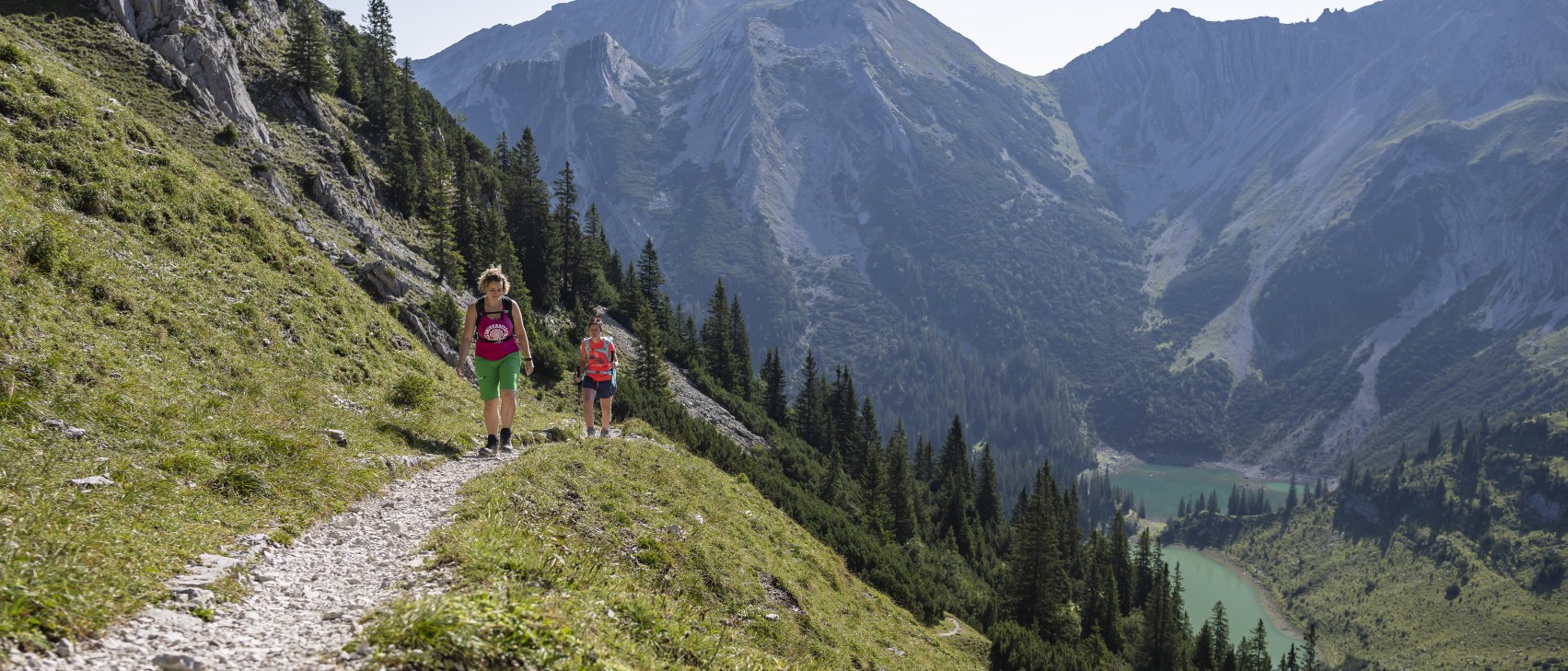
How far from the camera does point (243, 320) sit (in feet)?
62.1

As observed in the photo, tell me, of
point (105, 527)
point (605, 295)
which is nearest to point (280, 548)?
point (105, 527)

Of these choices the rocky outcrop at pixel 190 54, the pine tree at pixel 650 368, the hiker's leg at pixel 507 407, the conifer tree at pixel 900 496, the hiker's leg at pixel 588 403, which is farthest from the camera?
the conifer tree at pixel 900 496

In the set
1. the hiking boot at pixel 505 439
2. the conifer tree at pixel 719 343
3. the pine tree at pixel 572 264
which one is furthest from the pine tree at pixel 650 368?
the hiking boot at pixel 505 439

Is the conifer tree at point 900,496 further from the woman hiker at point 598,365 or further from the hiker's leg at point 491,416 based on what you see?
the hiker's leg at point 491,416

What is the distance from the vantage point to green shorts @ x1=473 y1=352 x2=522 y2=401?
55.4 ft

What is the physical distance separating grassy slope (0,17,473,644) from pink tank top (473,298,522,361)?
115 inches

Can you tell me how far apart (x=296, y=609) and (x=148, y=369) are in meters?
9.48

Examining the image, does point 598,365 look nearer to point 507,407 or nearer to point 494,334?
point 507,407

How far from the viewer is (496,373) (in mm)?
17094

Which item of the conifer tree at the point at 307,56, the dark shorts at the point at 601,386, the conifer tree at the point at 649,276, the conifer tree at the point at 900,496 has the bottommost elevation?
the conifer tree at the point at 900,496

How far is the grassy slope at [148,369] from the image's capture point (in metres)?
7.83

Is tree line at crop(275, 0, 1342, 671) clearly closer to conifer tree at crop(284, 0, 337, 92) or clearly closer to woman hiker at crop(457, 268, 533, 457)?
conifer tree at crop(284, 0, 337, 92)

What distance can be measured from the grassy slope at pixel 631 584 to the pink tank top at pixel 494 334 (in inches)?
102

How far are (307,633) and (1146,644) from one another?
99.7m
